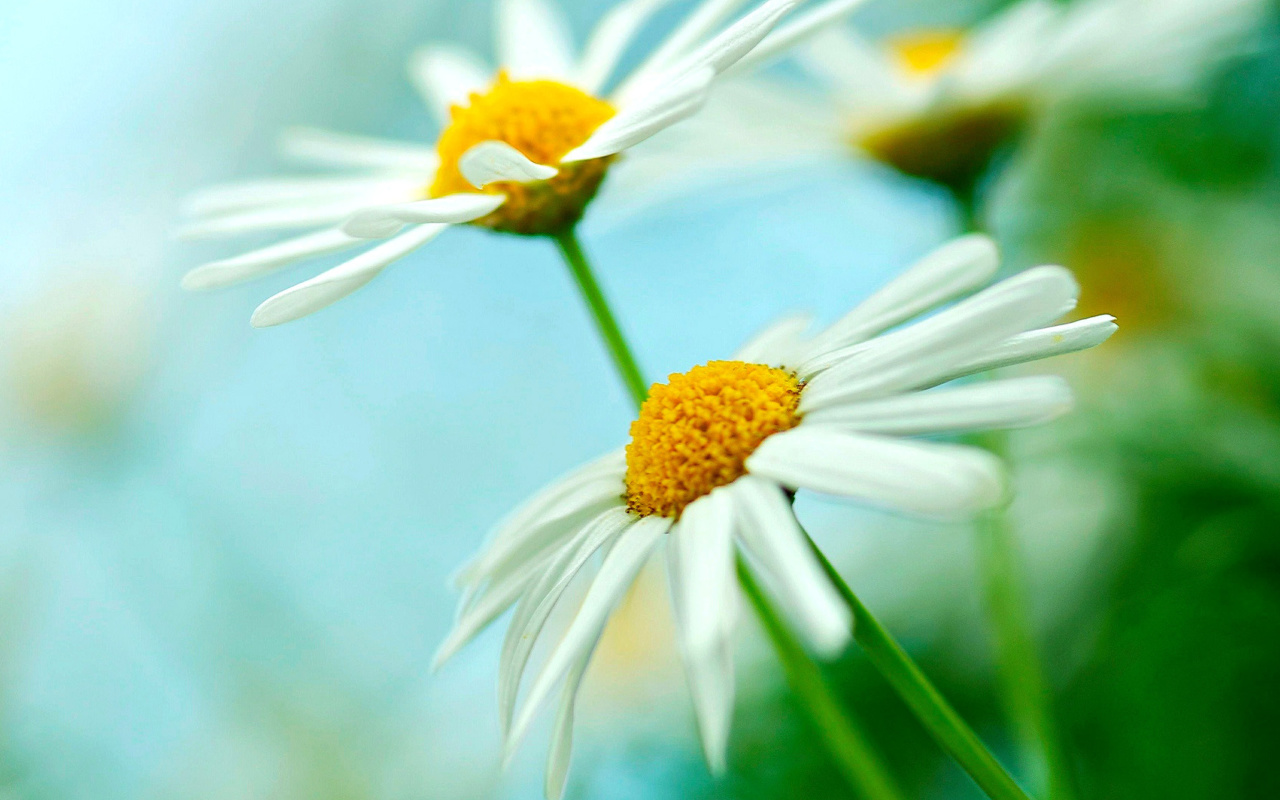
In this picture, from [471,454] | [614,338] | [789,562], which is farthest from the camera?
[471,454]

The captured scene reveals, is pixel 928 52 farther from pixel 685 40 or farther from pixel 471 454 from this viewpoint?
pixel 471 454

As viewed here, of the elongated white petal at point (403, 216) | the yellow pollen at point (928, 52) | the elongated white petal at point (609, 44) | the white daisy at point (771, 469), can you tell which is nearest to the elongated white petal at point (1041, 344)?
the white daisy at point (771, 469)

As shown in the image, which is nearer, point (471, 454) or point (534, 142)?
point (534, 142)

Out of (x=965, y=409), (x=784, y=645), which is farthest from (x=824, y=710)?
(x=965, y=409)

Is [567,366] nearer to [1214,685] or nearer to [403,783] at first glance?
[403,783]

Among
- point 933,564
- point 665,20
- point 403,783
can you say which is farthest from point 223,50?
point 933,564

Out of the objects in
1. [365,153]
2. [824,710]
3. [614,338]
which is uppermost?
[365,153]

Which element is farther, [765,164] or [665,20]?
[665,20]
